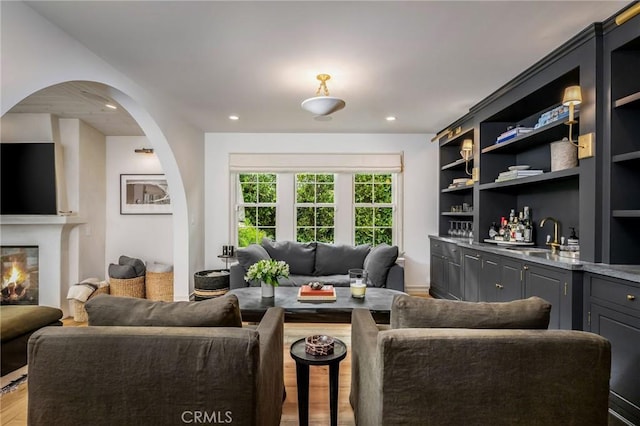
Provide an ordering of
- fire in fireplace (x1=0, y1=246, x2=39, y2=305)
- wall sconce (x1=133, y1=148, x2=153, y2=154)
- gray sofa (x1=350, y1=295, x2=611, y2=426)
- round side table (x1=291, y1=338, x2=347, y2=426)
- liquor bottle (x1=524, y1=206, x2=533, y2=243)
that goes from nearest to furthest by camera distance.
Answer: gray sofa (x1=350, y1=295, x2=611, y2=426)
round side table (x1=291, y1=338, x2=347, y2=426)
liquor bottle (x1=524, y1=206, x2=533, y2=243)
fire in fireplace (x1=0, y1=246, x2=39, y2=305)
wall sconce (x1=133, y1=148, x2=153, y2=154)

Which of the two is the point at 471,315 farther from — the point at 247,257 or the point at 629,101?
the point at 247,257

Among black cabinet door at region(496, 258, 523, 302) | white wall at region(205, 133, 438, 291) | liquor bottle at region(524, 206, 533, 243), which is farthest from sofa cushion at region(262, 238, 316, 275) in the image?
liquor bottle at region(524, 206, 533, 243)

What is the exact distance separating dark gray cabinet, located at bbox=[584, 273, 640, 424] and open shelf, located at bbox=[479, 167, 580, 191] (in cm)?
81

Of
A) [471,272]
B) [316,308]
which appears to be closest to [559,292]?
[471,272]

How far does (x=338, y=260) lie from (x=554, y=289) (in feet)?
8.53

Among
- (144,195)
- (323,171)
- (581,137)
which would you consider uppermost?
(323,171)

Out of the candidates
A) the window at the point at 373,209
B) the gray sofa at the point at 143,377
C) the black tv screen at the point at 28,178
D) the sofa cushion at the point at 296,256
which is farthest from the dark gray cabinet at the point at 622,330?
the black tv screen at the point at 28,178

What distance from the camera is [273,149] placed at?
5.40 m

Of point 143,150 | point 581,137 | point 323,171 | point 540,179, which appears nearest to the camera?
point 581,137

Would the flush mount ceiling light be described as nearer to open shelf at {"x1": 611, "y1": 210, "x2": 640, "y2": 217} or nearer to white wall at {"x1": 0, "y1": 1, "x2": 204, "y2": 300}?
white wall at {"x1": 0, "y1": 1, "x2": 204, "y2": 300}

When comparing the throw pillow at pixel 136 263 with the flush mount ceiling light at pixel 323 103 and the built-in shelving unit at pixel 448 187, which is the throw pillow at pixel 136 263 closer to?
the flush mount ceiling light at pixel 323 103

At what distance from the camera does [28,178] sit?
3.98 metres

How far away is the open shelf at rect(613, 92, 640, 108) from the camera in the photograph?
2064mm

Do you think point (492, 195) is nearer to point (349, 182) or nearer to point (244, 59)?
point (349, 182)
